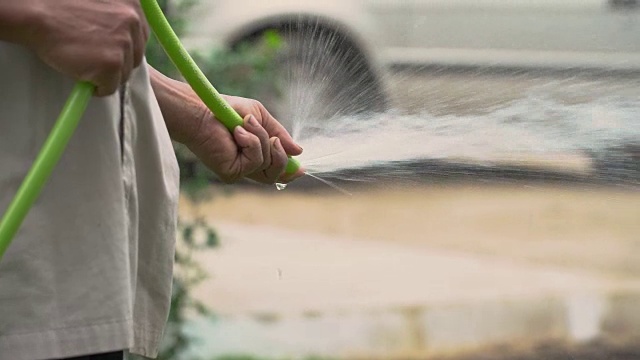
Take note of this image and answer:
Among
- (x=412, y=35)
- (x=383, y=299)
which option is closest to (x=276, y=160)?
(x=412, y=35)

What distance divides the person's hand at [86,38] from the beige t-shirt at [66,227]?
0.09 meters

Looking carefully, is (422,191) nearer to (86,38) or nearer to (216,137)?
(216,137)

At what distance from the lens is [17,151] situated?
158 cm

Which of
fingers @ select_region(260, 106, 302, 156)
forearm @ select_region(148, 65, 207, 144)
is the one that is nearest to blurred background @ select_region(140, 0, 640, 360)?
fingers @ select_region(260, 106, 302, 156)

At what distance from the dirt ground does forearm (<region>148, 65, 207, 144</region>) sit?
3.44 m

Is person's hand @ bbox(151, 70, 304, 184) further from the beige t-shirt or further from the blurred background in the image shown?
the beige t-shirt

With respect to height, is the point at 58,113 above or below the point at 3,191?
above

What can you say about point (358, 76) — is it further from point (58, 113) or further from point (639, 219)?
point (639, 219)

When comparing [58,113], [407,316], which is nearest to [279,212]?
[407,316]

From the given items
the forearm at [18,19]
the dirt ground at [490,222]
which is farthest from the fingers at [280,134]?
the dirt ground at [490,222]

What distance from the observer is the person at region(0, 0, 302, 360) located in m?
1.52

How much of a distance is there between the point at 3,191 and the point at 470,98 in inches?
49.0

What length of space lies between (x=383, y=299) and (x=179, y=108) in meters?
3.21

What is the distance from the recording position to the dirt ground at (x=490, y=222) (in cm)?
569
